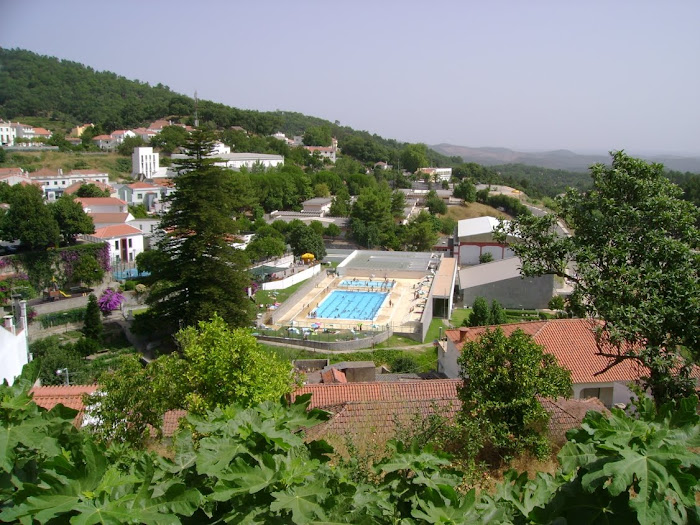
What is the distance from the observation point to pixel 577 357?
38.0 ft

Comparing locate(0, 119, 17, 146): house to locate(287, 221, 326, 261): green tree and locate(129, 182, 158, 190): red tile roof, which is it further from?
locate(287, 221, 326, 261): green tree

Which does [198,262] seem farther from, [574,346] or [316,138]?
[316,138]

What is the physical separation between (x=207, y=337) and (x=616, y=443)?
5.80 m

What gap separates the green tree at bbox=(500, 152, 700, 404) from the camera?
5473 millimetres

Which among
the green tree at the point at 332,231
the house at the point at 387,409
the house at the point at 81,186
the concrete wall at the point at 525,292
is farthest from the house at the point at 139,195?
the house at the point at 387,409

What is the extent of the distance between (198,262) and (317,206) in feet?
87.4

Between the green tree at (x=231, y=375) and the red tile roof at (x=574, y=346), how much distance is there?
4.55m

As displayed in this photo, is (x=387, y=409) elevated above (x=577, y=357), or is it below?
above

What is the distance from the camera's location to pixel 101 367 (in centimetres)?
1538

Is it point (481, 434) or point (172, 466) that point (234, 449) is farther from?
point (481, 434)

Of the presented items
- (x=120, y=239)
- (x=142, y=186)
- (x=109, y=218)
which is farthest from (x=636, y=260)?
(x=142, y=186)

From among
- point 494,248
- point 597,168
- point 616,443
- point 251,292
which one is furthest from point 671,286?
point 494,248

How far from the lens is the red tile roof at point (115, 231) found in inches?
1086

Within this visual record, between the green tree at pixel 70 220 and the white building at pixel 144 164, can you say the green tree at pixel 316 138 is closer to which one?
the white building at pixel 144 164
